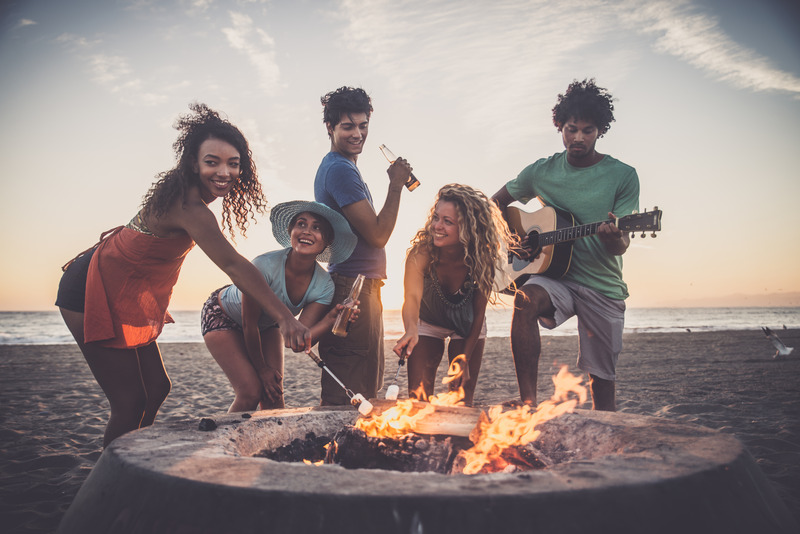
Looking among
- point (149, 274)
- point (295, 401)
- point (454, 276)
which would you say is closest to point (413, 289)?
point (454, 276)

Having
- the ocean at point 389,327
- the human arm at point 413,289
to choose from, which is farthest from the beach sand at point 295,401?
the ocean at point 389,327

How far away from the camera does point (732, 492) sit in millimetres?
1413

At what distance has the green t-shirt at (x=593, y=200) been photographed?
12.7ft

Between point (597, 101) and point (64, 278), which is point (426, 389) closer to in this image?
point (64, 278)

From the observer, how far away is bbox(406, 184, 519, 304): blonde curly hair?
368 cm

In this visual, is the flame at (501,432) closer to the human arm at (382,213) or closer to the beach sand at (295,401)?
the beach sand at (295,401)

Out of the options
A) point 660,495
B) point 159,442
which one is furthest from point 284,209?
point 660,495

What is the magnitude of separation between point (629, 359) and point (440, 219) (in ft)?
32.7

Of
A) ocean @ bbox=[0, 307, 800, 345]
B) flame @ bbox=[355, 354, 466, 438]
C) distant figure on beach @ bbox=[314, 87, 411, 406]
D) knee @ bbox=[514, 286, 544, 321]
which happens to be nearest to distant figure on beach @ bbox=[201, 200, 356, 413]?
distant figure on beach @ bbox=[314, 87, 411, 406]

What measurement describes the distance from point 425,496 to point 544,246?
336cm

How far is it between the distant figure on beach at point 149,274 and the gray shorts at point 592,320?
202 centimetres

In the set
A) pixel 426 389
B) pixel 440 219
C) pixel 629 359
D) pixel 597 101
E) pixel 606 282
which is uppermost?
pixel 597 101

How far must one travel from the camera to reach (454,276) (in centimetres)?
381

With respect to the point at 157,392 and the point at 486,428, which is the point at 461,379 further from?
the point at 157,392
